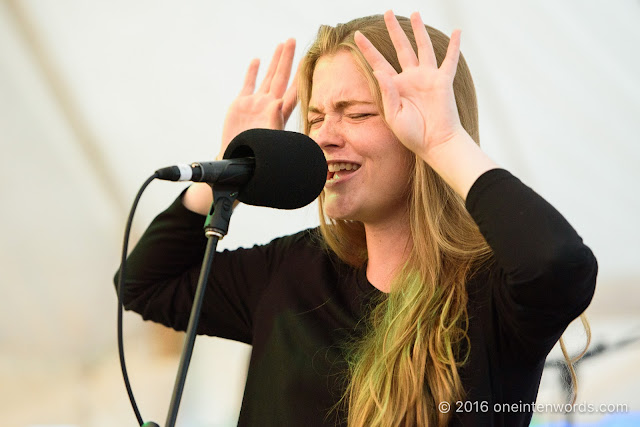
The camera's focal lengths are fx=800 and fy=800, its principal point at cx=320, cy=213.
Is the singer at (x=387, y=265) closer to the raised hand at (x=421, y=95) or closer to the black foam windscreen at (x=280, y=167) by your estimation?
the raised hand at (x=421, y=95)

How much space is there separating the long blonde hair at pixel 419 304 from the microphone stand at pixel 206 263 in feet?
1.26

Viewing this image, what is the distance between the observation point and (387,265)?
4.85 feet

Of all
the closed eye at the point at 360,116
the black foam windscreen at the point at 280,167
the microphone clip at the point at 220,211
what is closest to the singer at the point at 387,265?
the closed eye at the point at 360,116

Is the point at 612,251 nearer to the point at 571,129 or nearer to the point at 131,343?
the point at 571,129

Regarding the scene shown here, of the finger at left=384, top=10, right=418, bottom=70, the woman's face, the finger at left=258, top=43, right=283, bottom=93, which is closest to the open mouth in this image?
the woman's face

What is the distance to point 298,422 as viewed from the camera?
1.34 metres

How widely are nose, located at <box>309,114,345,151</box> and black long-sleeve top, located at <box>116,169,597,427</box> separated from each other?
0.25 meters

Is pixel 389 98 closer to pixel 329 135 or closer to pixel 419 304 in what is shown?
pixel 329 135

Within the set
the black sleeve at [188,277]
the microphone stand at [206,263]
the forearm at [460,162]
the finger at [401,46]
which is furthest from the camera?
the black sleeve at [188,277]

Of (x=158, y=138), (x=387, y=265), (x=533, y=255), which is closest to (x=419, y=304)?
(x=387, y=265)

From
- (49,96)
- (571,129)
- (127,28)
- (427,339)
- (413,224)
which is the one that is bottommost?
(427,339)

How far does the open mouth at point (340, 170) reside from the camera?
1.44 meters

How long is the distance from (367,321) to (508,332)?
0.87 ft

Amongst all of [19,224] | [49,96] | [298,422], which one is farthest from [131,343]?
[298,422]
